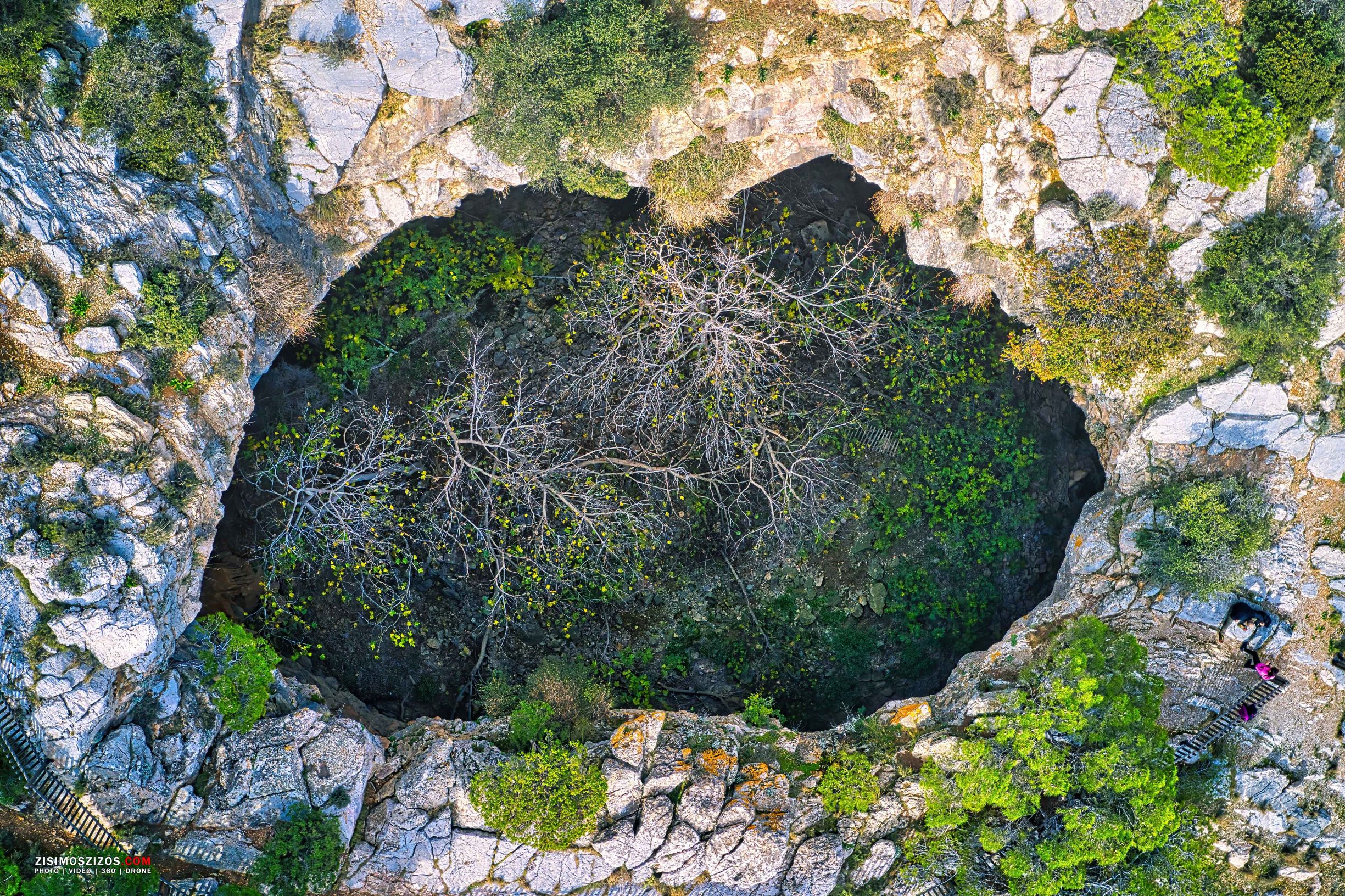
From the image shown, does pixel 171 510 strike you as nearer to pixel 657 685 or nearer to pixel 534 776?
pixel 534 776

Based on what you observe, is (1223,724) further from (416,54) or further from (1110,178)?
(416,54)

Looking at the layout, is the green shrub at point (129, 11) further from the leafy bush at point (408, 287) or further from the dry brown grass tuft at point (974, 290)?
the dry brown grass tuft at point (974, 290)

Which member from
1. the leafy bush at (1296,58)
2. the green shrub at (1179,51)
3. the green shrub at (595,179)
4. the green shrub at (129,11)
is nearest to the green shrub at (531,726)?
the green shrub at (595,179)

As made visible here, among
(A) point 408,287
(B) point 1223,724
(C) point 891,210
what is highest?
(C) point 891,210

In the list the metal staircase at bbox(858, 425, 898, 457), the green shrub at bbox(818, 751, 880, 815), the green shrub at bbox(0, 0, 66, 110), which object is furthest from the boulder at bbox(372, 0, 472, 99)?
the green shrub at bbox(818, 751, 880, 815)

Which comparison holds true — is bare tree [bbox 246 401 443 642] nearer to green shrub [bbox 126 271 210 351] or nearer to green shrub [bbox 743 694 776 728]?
green shrub [bbox 126 271 210 351]

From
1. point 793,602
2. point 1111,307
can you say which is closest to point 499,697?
point 793,602
